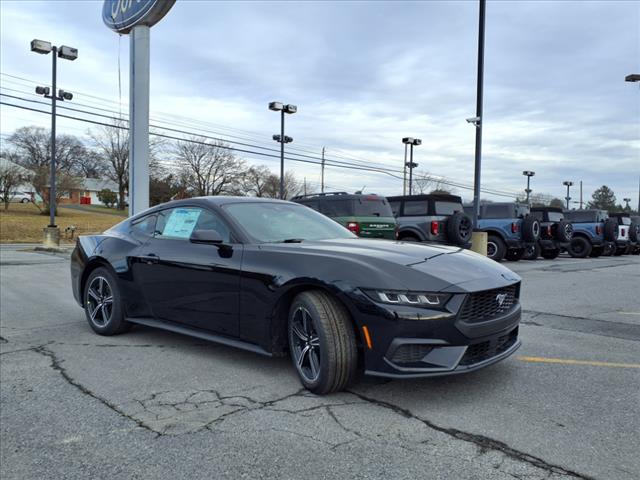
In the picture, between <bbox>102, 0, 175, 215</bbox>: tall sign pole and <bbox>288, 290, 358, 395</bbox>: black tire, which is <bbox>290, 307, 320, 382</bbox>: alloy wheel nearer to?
<bbox>288, 290, 358, 395</bbox>: black tire

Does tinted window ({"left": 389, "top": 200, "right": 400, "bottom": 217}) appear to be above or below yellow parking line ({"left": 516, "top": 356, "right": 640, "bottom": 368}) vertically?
above

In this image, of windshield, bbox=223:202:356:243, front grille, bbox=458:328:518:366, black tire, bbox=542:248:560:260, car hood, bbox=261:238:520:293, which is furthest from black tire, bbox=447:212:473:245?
front grille, bbox=458:328:518:366

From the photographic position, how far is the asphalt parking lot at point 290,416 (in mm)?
2631

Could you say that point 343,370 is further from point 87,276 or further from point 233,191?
point 233,191

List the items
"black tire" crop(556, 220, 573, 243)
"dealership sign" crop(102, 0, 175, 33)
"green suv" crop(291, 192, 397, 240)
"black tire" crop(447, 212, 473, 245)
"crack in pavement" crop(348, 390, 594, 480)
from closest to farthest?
"crack in pavement" crop(348, 390, 594, 480)
"green suv" crop(291, 192, 397, 240)
"dealership sign" crop(102, 0, 175, 33)
"black tire" crop(447, 212, 473, 245)
"black tire" crop(556, 220, 573, 243)

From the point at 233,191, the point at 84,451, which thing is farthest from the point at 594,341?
the point at 233,191

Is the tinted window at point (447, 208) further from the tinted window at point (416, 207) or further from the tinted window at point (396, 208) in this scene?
the tinted window at point (396, 208)

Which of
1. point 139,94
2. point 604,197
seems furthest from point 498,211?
point 604,197

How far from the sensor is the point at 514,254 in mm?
16750

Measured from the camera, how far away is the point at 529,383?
3807 mm

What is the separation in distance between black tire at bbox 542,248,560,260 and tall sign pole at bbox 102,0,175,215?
13.2 metres

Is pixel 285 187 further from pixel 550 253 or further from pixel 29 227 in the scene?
pixel 550 253

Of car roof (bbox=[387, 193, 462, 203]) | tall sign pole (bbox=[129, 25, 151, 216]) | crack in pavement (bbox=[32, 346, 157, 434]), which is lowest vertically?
crack in pavement (bbox=[32, 346, 157, 434])

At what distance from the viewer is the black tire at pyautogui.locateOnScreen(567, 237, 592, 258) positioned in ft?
64.5
